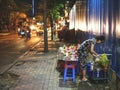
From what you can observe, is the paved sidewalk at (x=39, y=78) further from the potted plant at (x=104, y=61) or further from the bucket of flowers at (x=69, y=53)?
the potted plant at (x=104, y=61)

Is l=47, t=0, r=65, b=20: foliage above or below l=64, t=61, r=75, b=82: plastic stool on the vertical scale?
above

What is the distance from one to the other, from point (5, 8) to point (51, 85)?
64279 mm

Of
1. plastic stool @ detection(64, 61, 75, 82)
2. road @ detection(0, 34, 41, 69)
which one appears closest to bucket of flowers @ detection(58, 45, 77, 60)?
plastic stool @ detection(64, 61, 75, 82)

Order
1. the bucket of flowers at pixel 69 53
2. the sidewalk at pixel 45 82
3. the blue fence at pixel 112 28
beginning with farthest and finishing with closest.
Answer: the bucket of flowers at pixel 69 53
the sidewalk at pixel 45 82
the blue fence at pixel 112 28

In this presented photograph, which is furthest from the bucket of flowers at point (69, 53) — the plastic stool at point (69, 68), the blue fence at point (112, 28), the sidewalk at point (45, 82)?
the blue fence at point (112, 28)

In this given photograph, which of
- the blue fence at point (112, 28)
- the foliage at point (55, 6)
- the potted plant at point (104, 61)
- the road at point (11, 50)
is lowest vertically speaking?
the road at point (11, 50)

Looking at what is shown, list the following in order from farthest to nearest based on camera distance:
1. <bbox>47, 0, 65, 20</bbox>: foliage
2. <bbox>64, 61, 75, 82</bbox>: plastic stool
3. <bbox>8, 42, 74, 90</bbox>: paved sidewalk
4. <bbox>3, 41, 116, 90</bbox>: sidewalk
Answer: <bbox>47, 0, 65, 20</bbox>: foliage
<bbox>64, 61, 75, 82</bbox>: plastic stool
<bbox>8, 42, 74, 90</bbox>: paved sidewalk
<bbox>3, 41, 116, 90</bbox>: sidewalk

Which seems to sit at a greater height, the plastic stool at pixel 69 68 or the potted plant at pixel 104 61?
A: the potted plant at pixel 104 61

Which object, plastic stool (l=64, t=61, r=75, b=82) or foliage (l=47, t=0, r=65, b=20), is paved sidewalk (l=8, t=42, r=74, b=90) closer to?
plastic stool (l=64, t=61, r=75, b=82)

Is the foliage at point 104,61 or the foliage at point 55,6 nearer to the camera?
the foliage at point 104,61

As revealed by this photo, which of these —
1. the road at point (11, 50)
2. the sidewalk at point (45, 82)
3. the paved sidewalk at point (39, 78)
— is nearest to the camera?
the sidewalk at point (45, 82)

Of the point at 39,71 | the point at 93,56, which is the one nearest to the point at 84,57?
the point at 93,56

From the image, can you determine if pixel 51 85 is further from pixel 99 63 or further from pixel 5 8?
pixel 5 8

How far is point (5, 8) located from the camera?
2933 inches
